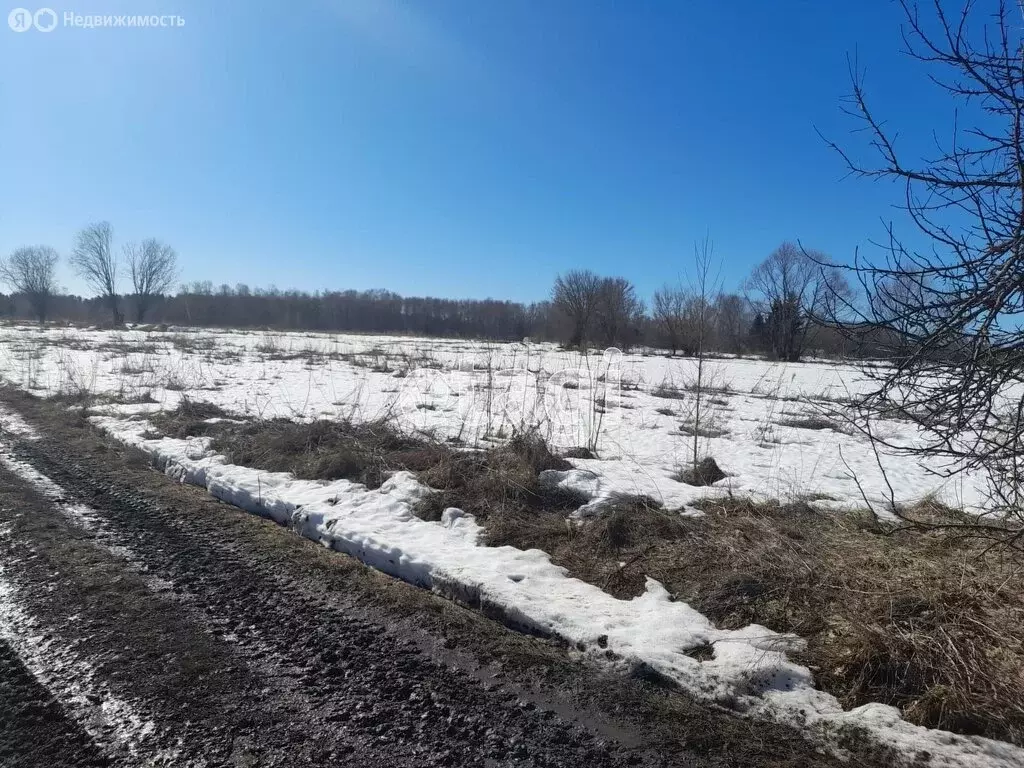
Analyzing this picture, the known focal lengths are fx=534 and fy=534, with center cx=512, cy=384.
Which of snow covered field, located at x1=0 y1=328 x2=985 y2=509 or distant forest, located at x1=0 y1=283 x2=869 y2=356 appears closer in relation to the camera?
snow covered field, located at x1=0 y1=328 x2=985 y2=509

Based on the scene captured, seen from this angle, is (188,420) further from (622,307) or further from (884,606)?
(622,307)

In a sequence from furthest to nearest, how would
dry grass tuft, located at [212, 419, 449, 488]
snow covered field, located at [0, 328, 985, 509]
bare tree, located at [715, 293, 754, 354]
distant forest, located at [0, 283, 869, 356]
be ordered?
1. distant forest, located at [0, 283, 869, 356]
2. bare tree, located at [715, 293, 754, 354]
3. snow covered field, located at [0, 328, 985, 509]
4. dry grass tuft, located at [212, 419, 449, 488]

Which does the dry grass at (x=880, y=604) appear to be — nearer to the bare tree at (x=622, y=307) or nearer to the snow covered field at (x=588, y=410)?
the snow covered field at (x=588, y=410)

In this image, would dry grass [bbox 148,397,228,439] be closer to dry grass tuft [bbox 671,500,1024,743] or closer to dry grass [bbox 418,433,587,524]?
dry grass [bbox 418,433,587,524]

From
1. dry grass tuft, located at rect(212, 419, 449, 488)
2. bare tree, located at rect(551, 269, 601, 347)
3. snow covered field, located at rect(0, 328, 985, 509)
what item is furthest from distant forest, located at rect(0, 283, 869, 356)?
dry grass tuft, located at rect(212, 419, 449, 488)

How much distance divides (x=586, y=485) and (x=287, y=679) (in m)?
3.67

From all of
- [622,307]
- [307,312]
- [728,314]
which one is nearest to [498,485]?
[728,314]

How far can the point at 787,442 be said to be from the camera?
922 centimetres

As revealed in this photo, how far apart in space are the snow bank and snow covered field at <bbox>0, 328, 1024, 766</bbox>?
0.01m

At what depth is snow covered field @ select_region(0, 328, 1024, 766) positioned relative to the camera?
280 cm

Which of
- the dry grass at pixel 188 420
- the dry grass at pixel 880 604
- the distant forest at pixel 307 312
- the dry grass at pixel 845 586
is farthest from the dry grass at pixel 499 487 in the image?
the distant forest at pixel 307 312

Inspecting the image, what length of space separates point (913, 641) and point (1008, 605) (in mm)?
686

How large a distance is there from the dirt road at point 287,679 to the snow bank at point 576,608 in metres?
0.15

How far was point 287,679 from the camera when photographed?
8.89 ft
